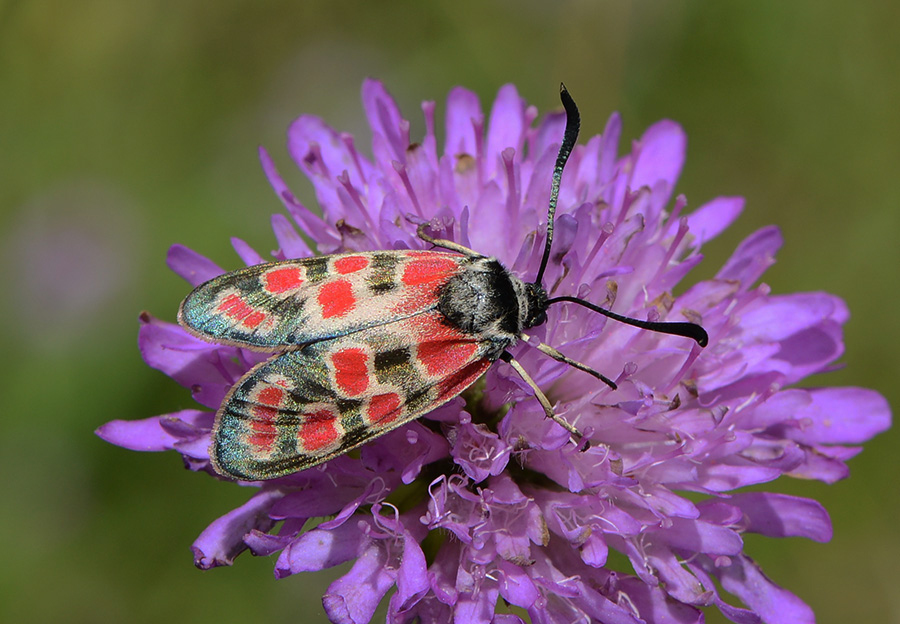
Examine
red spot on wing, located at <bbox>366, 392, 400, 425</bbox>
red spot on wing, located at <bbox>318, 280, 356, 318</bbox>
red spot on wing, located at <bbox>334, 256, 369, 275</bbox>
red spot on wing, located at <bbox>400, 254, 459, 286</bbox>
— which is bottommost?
red spot on wing, located at <bbox>366, 392, 400, 425</bbox>

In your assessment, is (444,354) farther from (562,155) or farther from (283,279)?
(562,155)

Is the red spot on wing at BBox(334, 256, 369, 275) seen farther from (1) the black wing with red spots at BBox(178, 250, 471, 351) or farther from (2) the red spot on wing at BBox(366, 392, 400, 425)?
(2) the red spot on wing at BBox(366, 392, 400, 425)

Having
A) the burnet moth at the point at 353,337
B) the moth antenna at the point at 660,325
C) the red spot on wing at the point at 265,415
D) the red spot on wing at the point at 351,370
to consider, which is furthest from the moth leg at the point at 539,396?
the red spot on wing at the point at 265,415

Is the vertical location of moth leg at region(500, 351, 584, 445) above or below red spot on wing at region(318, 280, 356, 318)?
below

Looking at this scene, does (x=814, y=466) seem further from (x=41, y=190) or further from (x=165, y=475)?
(x=41, y=190)

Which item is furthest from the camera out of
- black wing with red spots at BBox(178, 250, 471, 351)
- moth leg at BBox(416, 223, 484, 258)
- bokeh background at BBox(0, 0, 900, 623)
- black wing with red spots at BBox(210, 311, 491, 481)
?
bokeh background at BBox(0, 0, 900, 623)

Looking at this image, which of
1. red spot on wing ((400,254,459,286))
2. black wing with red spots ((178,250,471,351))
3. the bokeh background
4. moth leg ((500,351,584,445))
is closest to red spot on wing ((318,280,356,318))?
black wing with red spots ((178,250,471,351))

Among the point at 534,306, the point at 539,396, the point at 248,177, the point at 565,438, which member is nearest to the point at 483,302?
the point at 534,306
